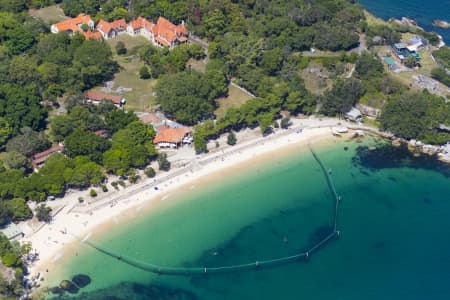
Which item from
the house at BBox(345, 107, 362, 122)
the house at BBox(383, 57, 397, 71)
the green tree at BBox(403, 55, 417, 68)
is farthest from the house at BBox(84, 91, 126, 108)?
the green tree at BBox(403, 55, 417, 68)

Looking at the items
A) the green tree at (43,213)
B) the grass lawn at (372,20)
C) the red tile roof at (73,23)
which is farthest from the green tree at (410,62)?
the green tree at (43,213)

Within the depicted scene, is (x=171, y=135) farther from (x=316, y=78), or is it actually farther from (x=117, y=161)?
(x=316, y=78)

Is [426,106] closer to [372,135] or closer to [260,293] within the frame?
[372,135]

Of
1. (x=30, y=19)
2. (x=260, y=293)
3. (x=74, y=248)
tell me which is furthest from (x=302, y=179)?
(x=30, y=19)

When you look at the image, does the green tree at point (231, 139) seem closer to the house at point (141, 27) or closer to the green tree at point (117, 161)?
the green tree at point (117, 161)

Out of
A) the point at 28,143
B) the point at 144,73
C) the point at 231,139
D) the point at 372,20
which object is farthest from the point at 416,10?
the point at 28,143

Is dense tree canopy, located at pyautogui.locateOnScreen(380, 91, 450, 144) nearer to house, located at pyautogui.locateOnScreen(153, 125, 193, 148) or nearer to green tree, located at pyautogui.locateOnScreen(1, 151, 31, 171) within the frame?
house, located at pyautogui.locateOnScreen(153, 125, 193, 148)
